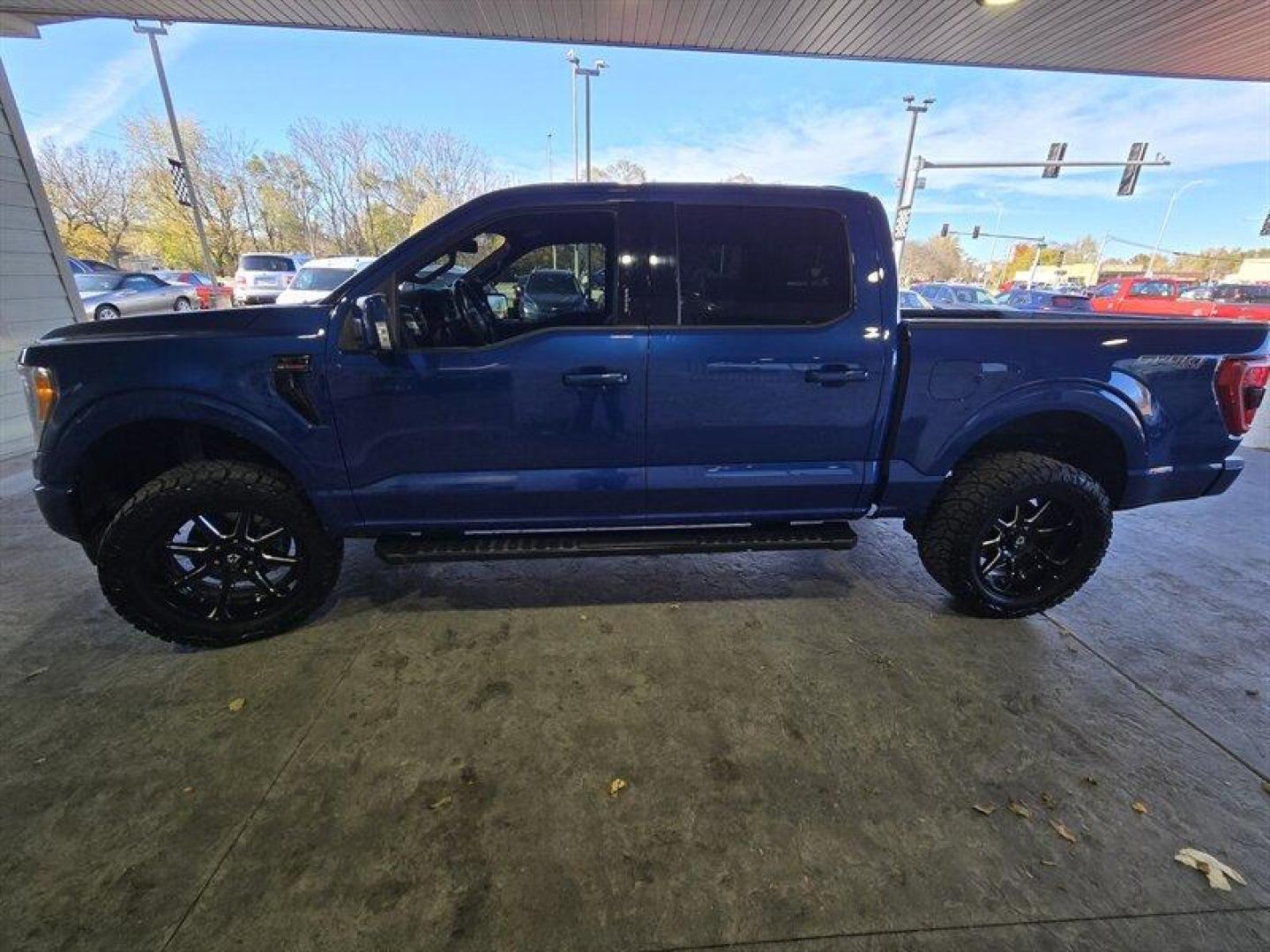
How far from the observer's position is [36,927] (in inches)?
58.0

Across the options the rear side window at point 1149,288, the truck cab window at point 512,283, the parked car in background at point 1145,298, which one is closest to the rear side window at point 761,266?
the truck cab window at point 512,283

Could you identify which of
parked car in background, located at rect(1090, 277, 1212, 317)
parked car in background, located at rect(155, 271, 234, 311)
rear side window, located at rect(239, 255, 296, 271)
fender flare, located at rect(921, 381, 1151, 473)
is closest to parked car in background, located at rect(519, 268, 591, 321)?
fender flare, located at rect(921, 381, 1151, 473)

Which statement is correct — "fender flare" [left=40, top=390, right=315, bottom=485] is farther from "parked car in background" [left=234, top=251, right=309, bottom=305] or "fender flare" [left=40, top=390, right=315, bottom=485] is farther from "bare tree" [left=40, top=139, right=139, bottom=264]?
"bare tree" [left=40, top=139, right=139, bottom=264]

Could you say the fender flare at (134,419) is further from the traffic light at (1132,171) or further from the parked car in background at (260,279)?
the traffic light at (1132,171)

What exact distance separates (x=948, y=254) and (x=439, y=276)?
93799 millimetres

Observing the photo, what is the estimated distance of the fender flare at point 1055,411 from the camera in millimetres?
2594

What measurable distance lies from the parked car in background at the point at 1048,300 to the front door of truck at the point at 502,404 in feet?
47.5

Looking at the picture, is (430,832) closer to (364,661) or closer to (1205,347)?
(364,661)

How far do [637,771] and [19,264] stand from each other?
24.0 ft

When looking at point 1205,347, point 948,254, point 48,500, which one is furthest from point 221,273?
point 948,254

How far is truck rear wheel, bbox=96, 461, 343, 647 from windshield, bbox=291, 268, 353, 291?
10.4 meters

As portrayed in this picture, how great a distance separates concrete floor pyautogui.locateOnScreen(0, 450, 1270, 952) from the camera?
1531 millimetres

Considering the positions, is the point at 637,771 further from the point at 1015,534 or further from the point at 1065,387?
the point at 1065,387

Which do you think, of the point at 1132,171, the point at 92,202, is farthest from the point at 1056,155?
the point at 92,202
